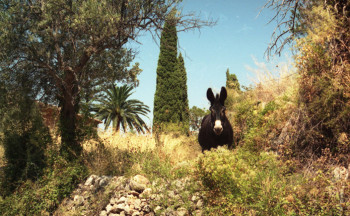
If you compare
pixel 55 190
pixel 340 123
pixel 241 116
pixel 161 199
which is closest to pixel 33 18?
pixel 55 190

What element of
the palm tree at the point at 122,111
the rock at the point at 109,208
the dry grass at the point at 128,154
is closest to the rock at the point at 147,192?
the rock at the point at 109,208

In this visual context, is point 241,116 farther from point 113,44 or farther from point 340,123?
point 113,44

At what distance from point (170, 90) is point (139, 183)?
1460 centimetres

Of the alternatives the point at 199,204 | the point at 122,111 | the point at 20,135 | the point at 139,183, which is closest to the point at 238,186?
the point at 199,204

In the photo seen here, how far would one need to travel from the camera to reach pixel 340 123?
6.41 m

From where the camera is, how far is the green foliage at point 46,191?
797 centimetres

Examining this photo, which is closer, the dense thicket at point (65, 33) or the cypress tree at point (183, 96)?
the dense thicket at point (65, 33)

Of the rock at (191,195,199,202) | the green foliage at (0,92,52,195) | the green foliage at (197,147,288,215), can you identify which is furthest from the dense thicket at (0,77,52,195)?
the green foliage at (197,147,288,215)

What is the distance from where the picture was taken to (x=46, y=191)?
328 inches

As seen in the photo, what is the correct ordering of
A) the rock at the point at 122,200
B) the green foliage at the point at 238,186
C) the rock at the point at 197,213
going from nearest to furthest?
the green foliage at the point at 238,186
the rock at the point at 197,213
the rock at the point at 122,200

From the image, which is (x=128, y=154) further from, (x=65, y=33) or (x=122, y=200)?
(x=65, y=33)

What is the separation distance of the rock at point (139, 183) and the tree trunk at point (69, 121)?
292 cm

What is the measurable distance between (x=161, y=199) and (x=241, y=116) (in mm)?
6303

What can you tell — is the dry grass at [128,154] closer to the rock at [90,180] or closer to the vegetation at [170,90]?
the rock at [90,180]
